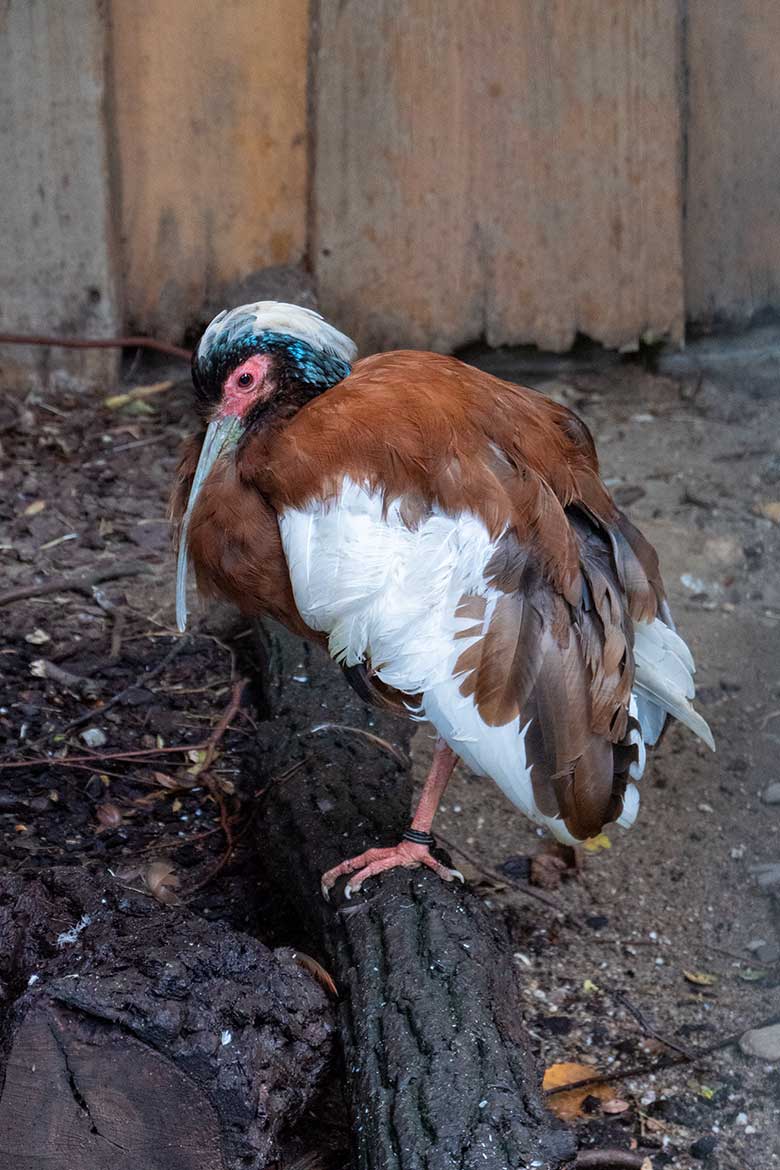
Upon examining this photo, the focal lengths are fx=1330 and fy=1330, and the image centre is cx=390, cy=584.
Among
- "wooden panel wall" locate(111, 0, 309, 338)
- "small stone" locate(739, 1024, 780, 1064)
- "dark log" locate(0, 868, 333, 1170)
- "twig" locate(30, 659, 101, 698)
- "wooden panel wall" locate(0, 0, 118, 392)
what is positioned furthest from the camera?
"wooden panel wall" locate(111, 0, 309, 338)

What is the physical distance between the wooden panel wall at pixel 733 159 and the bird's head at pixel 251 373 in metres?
2.61

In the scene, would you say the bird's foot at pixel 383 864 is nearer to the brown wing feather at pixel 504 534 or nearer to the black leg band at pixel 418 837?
the black leg band at pixel 418 837

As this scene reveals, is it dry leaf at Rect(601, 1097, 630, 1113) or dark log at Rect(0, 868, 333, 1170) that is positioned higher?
dark log at Rect(0, 868, 333, 1170)

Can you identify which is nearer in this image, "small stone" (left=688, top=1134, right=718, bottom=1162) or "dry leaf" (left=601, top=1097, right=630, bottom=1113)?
"small stone" (left=688, top=1134, right=718, bottom=1162)

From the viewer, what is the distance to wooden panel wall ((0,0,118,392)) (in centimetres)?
439

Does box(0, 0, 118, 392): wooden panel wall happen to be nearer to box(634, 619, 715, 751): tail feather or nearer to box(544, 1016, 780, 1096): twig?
box(634, 619, 715, 751): tail feather

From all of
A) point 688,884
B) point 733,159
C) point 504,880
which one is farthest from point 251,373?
point 733,159

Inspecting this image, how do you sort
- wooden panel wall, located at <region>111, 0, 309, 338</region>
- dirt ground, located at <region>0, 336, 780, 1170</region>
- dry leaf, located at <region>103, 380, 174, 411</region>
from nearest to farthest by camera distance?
dirt ground, located at <region>0, 336, 780, 1170</region> < wooden panel wall, located at <region>111, 0, 309, 338</region> < dry leaf, located at <region>103, 380, 174, 411</region>

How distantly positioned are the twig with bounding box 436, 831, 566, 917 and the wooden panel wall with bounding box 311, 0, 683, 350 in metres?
2.41

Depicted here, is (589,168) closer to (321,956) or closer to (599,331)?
(599,331)

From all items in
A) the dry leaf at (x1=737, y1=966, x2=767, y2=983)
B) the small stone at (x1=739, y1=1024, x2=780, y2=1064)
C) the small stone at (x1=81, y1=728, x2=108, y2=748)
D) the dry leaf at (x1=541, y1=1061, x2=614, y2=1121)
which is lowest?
the dry leaf at (x1=737, y1=966, x2=767, y2=983)

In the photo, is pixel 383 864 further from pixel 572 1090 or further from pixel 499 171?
pixel 499 171

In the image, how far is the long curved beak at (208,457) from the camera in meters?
2.68

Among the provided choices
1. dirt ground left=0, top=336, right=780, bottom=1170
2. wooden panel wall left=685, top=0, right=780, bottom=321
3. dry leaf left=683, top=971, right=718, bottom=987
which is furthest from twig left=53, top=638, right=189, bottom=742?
wooden panel wall left=685, top=0, right=780, bottom=321
